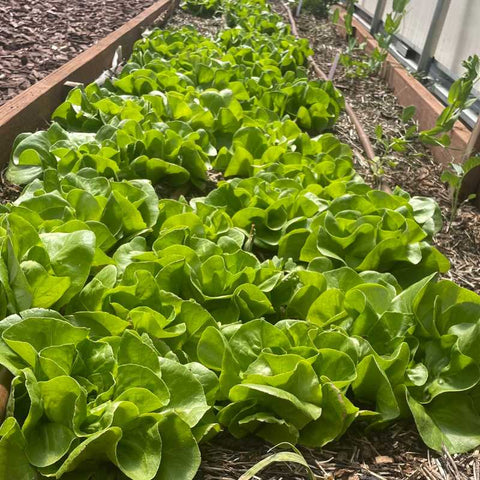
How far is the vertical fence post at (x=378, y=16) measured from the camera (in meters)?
7.12

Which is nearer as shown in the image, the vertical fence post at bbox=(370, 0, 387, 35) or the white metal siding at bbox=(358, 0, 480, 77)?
the white metal siding at bbox=(358, 0, 480, 77)

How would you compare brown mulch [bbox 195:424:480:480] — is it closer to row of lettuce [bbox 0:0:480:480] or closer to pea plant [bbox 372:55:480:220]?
row of lettuce [bbox 0:0:480:480]

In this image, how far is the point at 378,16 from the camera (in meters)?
7.25

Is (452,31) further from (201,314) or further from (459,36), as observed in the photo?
(201,314)

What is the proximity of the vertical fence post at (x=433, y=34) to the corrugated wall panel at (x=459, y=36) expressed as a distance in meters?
0.08

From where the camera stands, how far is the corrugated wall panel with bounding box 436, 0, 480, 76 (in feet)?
13.5

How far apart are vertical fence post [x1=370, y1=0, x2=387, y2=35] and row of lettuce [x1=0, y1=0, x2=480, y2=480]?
510cm

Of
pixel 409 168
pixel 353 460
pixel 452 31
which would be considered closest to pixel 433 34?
pixel 452 31

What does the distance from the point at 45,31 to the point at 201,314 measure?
14.1 ft

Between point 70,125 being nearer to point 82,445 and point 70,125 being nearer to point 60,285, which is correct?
point 60,285

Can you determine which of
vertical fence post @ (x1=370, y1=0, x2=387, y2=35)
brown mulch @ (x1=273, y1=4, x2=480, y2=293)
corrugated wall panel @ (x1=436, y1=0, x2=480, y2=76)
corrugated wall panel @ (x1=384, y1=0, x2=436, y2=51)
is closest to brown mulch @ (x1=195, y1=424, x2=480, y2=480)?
brown mulch @ (x1=273, y1=4, x2=480, y2=293)

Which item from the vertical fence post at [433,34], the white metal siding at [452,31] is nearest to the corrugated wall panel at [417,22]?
the white metal siding at [452,31]

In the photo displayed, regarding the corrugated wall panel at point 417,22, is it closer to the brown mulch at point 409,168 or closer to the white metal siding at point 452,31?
the white metal siding at point 452,31

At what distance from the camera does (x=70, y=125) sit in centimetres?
321
